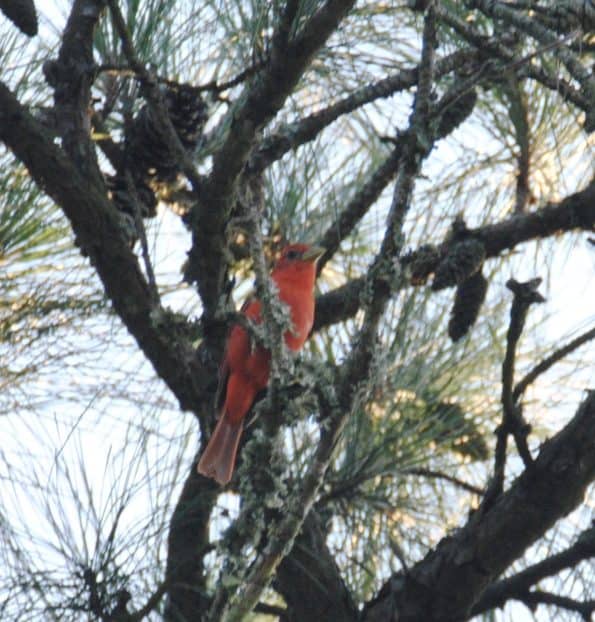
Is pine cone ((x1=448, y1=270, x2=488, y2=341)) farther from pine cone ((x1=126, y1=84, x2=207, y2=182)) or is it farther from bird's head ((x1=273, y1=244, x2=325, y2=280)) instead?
pine cone ((x1=126, y1=84, x2=207, y2=182))

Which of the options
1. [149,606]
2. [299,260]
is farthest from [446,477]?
[149,606]

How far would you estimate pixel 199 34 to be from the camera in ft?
10.9

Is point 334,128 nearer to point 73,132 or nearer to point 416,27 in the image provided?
point 416,27

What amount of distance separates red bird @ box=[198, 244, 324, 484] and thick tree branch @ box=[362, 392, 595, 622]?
540 millimetres

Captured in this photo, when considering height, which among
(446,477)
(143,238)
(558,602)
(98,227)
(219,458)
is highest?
(98,227)

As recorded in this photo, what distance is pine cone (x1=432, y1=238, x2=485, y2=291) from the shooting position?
9.40 ft

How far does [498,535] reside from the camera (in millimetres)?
2516

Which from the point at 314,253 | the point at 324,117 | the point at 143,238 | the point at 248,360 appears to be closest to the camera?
the point at 143,238

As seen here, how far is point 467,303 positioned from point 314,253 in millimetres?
472

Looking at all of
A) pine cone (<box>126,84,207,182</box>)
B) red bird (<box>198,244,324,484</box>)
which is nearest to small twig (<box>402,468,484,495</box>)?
red bird (<box>198,244,324,484</box>)

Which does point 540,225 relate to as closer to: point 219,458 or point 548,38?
point 548,38

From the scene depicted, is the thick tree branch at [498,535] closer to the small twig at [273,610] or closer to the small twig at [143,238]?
the small twig at [273,610]

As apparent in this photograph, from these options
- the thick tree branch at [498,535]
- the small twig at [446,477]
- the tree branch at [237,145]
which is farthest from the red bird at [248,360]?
the thick tree branch at [498,535]

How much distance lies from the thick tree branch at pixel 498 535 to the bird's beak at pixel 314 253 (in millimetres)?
883
